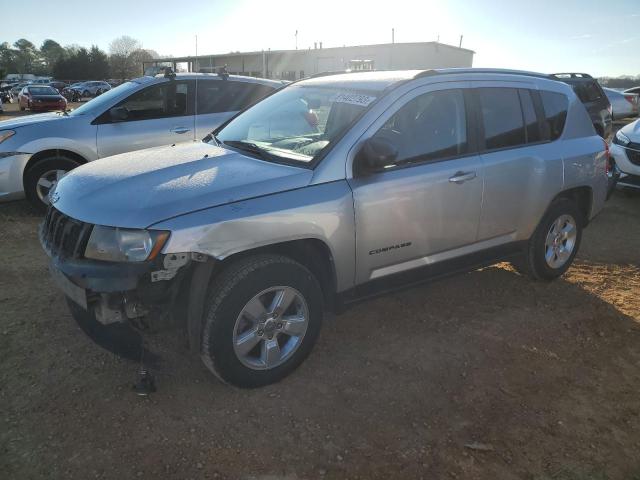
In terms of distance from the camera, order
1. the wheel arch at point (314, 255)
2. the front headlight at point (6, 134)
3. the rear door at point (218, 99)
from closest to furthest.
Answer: the wheel arch at point (314, 255) < the front headlight at point (6, 134) < the rear door at point (218, 99)

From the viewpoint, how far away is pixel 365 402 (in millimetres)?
2971

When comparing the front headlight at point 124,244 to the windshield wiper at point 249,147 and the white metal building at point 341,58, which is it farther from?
the white metal building at point 341,58

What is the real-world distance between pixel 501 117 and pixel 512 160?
1.19 ft

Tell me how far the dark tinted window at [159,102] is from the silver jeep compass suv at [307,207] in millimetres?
2832

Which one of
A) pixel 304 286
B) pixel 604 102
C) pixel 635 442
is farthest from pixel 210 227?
pixel 604 102

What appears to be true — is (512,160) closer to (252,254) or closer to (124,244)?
(252,254)

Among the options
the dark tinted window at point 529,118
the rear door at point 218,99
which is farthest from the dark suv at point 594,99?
the dark tinted window at point 529,118

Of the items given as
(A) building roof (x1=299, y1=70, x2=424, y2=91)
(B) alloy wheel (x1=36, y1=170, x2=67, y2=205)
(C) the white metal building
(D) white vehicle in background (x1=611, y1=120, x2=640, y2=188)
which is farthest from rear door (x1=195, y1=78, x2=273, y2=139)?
(C) the white metal building

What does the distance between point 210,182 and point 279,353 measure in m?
1.10

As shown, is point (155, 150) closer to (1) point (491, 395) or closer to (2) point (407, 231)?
(2) point (407, 231)

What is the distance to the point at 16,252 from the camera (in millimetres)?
5137

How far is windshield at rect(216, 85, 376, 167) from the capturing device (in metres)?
3.31

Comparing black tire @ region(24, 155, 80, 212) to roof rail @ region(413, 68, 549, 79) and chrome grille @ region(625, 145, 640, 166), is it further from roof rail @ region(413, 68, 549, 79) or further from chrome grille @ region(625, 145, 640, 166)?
chrome grille @ region(625, 145, 640, 166)

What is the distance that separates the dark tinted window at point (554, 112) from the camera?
14.3 ft
